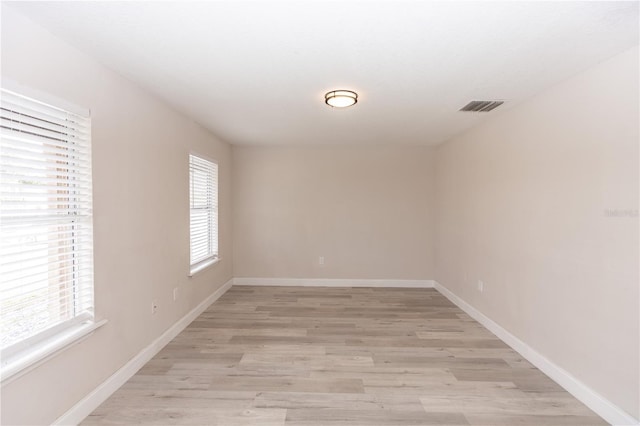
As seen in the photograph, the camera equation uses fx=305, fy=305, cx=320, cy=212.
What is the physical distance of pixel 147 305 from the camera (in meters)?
2.65

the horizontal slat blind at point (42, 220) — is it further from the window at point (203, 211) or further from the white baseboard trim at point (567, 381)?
the white baseboard trim at point (567, 381)

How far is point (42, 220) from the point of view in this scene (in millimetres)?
1673

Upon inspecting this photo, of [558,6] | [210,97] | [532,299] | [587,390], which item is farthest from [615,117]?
[210,97]

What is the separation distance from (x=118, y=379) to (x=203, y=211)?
7.07 feet

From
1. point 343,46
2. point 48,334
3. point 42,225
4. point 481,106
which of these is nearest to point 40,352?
point 48,334

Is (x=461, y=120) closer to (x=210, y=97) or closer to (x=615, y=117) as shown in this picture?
(x=615, y=117)

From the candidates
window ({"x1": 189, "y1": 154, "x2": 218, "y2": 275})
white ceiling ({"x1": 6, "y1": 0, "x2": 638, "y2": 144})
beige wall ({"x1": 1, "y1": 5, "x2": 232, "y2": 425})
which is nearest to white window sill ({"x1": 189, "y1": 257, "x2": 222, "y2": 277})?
window ({"x1": 189, "y1": 154, "x2": 218, "y2": 275})

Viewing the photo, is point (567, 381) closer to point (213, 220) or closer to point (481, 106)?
point (481, 106)

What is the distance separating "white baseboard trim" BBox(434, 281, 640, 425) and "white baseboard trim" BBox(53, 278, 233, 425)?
3.29m

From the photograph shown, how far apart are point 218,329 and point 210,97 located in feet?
7.78

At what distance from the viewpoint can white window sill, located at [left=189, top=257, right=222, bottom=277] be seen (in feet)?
11.7

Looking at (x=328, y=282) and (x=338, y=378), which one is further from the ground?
(x=328, y=282)

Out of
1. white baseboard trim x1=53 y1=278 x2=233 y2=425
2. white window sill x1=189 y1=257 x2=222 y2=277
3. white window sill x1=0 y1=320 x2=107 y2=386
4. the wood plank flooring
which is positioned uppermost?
white window sill x1=189 y1=257 x2=222 y2=277

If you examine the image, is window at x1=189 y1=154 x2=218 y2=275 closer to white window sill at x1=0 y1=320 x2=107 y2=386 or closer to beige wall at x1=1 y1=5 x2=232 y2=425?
beige wall at x1=1 y1=5 x2=232 y2=425
